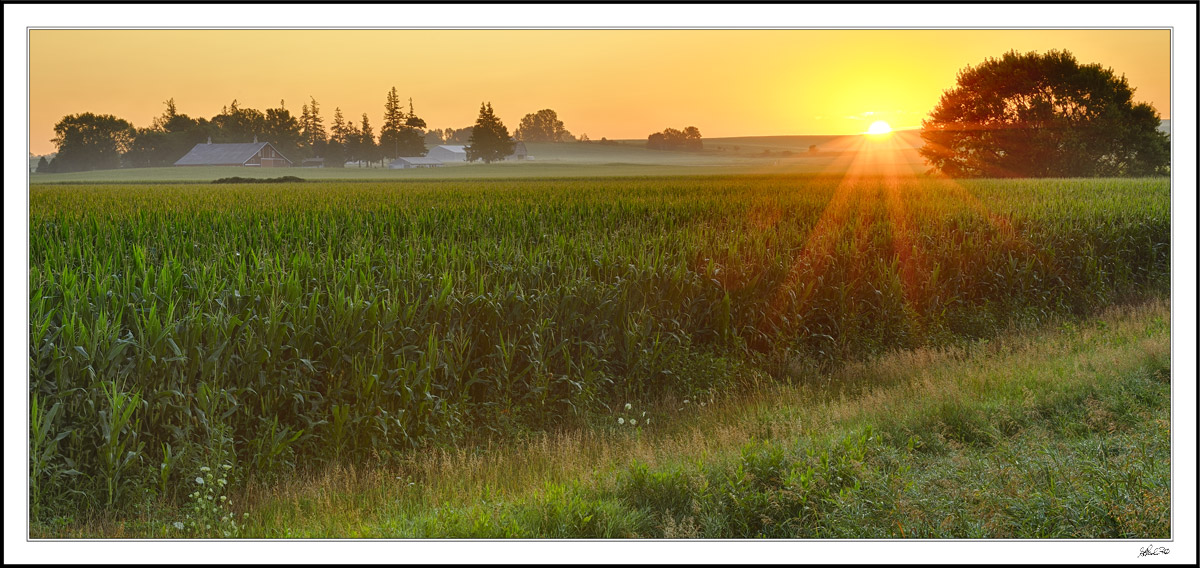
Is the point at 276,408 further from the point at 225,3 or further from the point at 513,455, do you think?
the point at 225,3

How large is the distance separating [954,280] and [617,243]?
699 centimetres

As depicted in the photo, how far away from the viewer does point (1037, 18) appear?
24.1 ft

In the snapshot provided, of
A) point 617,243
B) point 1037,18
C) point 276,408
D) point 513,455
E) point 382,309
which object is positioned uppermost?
point 1037,18

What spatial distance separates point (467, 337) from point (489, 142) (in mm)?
41439

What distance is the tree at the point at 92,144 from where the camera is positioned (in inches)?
520

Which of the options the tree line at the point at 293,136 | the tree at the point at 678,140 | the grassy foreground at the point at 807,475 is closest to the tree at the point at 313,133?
the tree line at the point at 293,136

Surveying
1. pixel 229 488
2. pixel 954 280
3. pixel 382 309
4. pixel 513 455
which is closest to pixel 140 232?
pixel 382 309

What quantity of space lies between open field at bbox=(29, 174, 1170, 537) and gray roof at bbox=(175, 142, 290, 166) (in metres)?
35.2

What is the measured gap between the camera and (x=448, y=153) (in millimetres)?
75062

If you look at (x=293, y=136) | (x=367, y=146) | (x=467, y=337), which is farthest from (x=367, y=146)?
(x=467, y=337)

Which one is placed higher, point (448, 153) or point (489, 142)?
point (448, 153)

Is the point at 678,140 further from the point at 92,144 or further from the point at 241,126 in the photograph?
the point at 241,126

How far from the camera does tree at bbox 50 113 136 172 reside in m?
13.2

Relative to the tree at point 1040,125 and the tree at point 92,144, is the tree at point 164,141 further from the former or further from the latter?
the tree at point 1040,125
